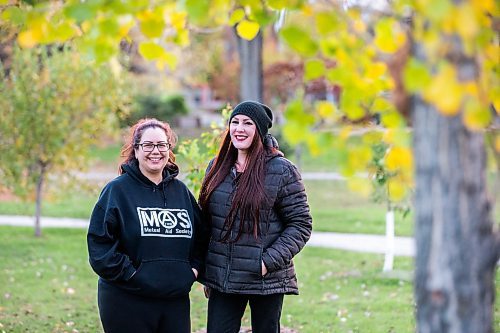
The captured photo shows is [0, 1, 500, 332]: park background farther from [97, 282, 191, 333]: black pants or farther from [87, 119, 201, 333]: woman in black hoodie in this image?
[97, 282, 191, 333]: black pants

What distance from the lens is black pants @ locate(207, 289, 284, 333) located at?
5078 mm

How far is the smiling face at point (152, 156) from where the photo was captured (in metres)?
4.99

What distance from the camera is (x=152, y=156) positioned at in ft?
16.4

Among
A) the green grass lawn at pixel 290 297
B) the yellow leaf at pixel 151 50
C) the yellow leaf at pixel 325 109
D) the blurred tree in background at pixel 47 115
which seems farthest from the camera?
the blurred tree in background at pixel 47 115

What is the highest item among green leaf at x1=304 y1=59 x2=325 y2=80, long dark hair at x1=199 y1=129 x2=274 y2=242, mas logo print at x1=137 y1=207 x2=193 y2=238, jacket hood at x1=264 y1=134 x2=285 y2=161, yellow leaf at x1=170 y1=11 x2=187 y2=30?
yellow leaf at x1=170 y1=11 x2=187 y2=30

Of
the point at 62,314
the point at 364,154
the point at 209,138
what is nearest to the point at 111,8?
the point at 364,154

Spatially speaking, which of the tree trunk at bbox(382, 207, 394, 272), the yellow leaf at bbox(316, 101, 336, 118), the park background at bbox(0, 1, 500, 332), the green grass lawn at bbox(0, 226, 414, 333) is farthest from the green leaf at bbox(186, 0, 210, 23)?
the tree trunk at bbox(382, 207, 394, 272)

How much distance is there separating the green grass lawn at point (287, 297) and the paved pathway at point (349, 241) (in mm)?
529

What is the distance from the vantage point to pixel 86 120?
14.7 metres

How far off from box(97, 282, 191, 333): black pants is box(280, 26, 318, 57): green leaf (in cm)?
239

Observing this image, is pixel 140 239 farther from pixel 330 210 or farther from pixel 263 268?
pixel 330 210

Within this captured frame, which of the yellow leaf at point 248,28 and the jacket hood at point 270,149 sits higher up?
the yellow leaf at point 248,28

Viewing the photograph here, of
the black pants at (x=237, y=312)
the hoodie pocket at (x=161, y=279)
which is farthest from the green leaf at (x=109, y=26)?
the black pants at (x=237, y=312)

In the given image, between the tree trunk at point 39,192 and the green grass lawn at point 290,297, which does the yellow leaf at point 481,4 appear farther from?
the tree trunk at point 39,192
